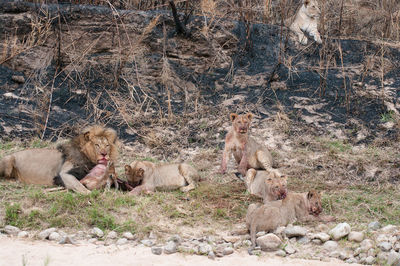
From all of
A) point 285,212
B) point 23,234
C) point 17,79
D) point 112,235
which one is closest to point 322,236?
point 285,212

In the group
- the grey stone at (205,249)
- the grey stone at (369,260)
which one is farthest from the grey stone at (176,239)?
the grey stone at (369,260)

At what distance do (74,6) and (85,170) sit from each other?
19.3ft

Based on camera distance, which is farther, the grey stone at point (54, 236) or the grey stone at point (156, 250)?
the grey stone at point (54, 236)

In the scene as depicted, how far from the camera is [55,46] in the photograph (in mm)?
11609

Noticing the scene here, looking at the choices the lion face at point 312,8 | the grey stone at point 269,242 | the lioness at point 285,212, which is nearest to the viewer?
the grey stone at point 269,242

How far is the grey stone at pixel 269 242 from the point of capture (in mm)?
5691

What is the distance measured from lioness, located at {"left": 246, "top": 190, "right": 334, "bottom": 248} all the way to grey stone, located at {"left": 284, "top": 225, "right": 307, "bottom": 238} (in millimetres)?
179

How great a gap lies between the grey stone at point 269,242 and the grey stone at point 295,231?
0.25 meters

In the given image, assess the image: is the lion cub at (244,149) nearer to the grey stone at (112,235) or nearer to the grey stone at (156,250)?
the grey stone at (112,235)

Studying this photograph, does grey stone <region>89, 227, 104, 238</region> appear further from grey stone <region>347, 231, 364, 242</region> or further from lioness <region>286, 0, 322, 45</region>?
lioness <region>286, 0, 322, 45</region>

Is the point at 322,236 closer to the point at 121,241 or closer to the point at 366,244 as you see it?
the point at 366,244

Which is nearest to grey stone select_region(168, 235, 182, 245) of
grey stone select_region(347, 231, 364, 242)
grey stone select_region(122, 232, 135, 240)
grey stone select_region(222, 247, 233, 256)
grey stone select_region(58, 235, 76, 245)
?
grey stone select_region(122, 232, 135, 240)

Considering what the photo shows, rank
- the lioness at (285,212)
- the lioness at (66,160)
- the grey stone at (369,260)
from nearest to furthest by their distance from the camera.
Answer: the grey stone at (369,260), the lioness at (285,212), the lioness at (66,160)

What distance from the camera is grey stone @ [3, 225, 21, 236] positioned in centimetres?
600
